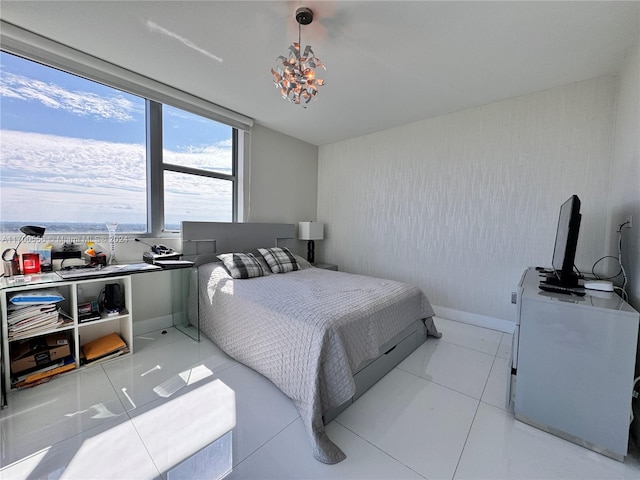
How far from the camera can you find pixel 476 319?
289cm

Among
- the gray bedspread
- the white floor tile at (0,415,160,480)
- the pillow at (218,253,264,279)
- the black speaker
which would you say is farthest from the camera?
the pillow at (218,253,264,279)

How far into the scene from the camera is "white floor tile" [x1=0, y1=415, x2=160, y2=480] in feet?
3.76

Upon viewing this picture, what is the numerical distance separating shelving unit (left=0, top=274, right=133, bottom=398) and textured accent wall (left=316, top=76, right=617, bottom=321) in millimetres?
Answer: 2785

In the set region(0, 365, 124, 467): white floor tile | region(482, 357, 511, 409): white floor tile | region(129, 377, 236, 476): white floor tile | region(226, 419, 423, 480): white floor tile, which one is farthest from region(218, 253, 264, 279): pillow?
region(482, 357, 511, 409): white floor tile

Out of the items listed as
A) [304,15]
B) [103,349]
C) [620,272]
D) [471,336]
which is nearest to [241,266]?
[103,349]

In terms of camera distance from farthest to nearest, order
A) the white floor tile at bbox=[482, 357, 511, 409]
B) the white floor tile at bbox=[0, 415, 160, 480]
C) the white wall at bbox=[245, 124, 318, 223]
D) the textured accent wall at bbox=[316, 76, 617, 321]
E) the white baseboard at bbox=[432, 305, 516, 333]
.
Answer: the white wall at bbox=[245, 124, 318, 223] → the white baseboard at bbox=[432, 305, 516, 333] → the textured accent wall at bbox=[316, 76, 617, 321] → the white floor tile at bbox=[482, 357, 511, 409] → the white floor tile at bbox=[0, 415, 160, 480]

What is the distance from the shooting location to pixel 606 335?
4.18 feet

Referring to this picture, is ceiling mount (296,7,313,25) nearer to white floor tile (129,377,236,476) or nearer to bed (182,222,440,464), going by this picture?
bed (182,222,440,464)

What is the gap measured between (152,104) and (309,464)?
325 centimetres

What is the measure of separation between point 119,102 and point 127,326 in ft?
6.82

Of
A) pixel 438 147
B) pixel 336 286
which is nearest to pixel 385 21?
pixel 438 147

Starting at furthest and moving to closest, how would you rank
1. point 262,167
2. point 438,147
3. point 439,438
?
point 262,167 → point 438,147 → point 439,438

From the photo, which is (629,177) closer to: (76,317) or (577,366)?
(577,366)

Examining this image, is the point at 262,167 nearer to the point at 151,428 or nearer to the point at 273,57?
the point at 273,57
